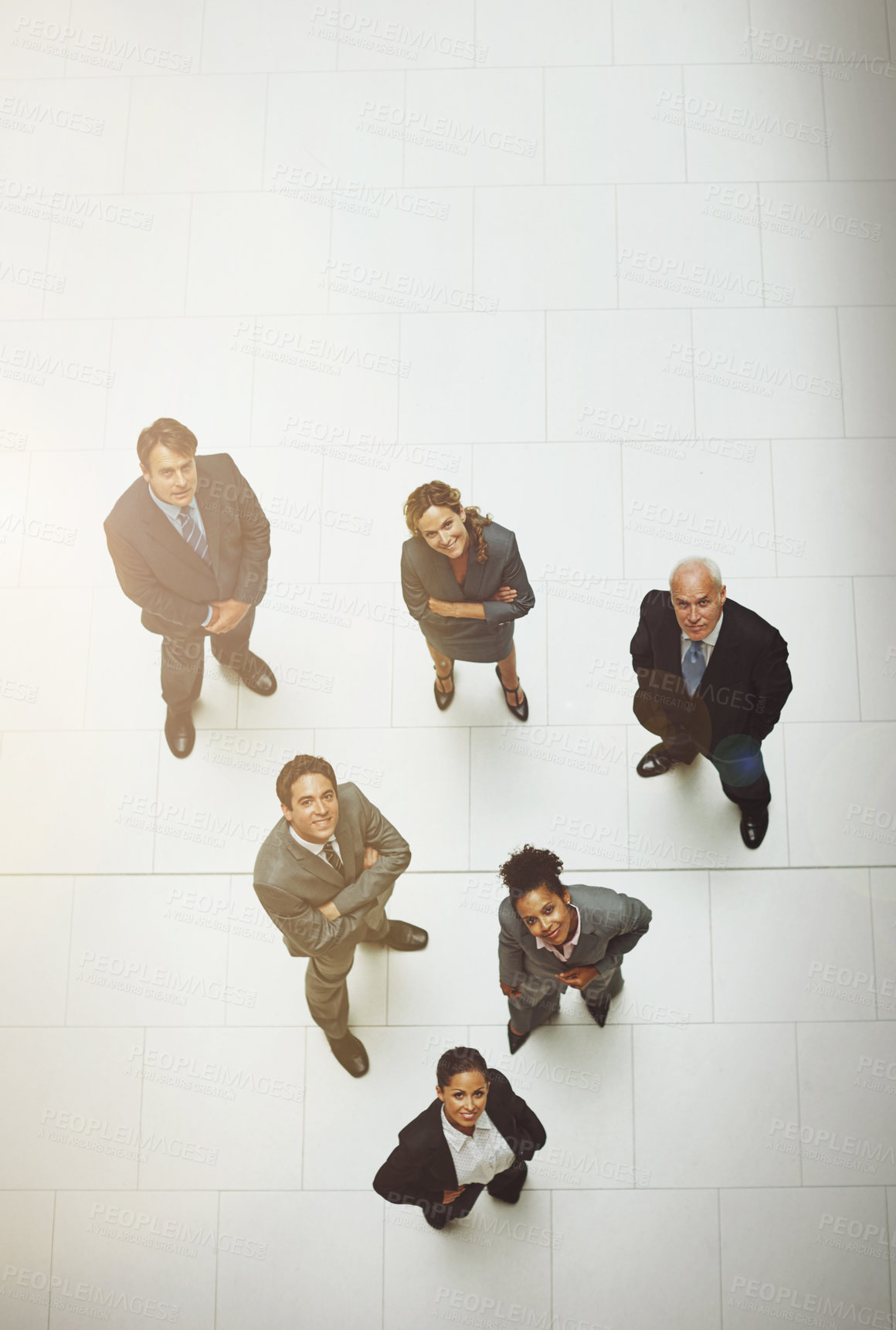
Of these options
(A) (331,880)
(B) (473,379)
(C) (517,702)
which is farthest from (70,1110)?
(B) (473,379)

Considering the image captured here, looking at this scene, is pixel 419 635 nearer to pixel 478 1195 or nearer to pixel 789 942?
pixel 789 942

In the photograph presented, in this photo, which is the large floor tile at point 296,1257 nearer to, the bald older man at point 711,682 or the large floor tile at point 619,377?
the bald older man at point 711,682

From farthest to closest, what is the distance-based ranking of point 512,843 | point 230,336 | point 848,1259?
1. point 230,336
2. point 512,843
3. point 848,1259

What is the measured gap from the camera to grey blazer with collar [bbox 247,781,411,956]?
3857 mm

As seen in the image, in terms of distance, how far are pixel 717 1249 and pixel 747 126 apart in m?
5.19

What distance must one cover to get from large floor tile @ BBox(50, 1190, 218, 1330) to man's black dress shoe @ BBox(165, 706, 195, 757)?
1.89 metres

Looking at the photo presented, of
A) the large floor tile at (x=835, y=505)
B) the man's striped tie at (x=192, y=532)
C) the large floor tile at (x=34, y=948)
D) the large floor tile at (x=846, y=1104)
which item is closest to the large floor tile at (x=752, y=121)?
the large floor tile at (x=835, y=505)

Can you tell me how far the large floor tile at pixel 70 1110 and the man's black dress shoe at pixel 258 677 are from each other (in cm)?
159

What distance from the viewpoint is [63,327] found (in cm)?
459

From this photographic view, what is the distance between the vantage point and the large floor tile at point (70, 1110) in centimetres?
407

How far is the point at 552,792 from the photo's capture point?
4.27 m

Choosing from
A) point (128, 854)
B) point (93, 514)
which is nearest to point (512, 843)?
point (128, 854)

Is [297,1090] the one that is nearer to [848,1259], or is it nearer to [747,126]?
[848,1259]

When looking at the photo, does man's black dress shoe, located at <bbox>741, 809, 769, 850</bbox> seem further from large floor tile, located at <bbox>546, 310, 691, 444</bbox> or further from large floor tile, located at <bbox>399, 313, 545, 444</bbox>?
large floor tile, located at <bbox>399, 313, 545, 444</bbox>
